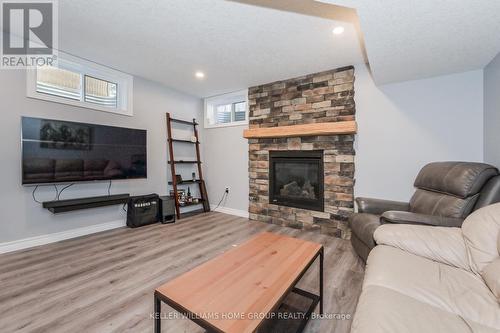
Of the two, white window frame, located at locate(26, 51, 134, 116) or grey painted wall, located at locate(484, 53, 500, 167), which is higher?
white window frame, located at locate(26, 51, 134, 116)

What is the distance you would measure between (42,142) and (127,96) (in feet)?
4.32

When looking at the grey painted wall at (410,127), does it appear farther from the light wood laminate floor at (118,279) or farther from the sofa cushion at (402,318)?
the sofa cushion at (402,318)

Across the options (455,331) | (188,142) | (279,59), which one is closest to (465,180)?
(455,331)

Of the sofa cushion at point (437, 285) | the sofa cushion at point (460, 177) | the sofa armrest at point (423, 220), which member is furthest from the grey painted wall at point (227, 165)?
the sofa cushion at point (437, 285)

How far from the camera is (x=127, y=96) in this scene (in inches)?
135

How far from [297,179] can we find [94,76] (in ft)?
11.3

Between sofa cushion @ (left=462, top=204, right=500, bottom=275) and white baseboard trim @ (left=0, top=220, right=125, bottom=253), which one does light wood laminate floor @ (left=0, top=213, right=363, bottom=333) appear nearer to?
white baseboard trim @ (left=0, top=220, right=125, bottom=253)

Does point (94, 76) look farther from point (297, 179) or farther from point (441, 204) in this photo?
point (441, 204)

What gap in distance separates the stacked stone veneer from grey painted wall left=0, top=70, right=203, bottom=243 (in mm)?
1669

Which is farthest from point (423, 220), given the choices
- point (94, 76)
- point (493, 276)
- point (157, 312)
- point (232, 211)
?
point (94, 76)

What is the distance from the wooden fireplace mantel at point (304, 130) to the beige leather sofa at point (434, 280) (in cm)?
159

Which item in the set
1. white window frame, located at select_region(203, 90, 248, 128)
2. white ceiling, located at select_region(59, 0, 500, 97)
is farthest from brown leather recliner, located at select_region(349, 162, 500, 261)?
white window frame, located at select_region(203, 90, 248, 128)

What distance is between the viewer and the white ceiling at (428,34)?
1.40 metres

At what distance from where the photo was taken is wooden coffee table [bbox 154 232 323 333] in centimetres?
87
